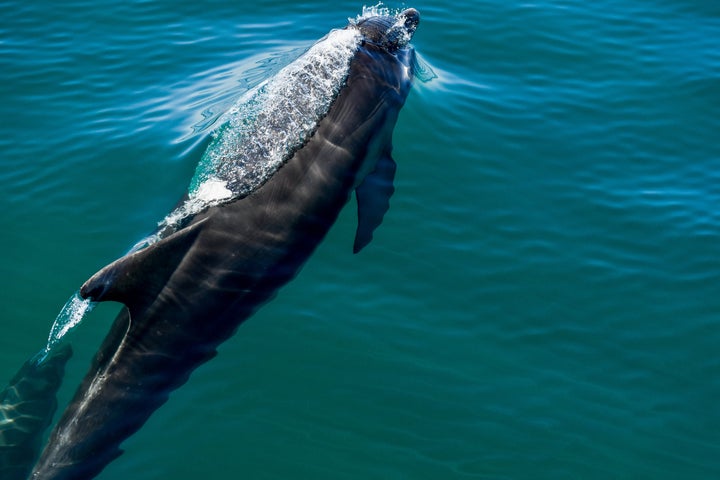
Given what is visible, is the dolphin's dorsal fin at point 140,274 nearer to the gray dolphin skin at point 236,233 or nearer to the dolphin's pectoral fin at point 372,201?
the gray dolphin skin at point 236,233

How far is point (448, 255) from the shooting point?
968 cm

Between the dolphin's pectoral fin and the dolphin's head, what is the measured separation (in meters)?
2.08

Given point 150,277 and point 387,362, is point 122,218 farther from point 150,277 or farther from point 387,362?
point 387,362

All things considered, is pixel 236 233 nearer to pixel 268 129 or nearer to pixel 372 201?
pixel 268 129

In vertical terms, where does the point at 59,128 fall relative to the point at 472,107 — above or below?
below

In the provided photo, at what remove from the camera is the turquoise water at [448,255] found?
25.4 feet

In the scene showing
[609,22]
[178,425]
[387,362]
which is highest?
[609,22]

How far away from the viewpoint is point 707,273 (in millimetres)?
9547

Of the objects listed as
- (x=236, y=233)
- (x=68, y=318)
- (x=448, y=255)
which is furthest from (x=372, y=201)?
(x=68, y=318)

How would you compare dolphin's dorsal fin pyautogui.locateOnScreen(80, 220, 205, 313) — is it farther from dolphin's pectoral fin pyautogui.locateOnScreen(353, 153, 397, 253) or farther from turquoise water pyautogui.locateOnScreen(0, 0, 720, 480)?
dolphin's pectoral fin pyautogui.locateOnScreen(353, 153, 397, 253)

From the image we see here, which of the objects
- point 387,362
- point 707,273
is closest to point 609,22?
point 707,273

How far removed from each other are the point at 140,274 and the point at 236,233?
1.08 metres

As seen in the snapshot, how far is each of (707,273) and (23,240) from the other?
8333 mm

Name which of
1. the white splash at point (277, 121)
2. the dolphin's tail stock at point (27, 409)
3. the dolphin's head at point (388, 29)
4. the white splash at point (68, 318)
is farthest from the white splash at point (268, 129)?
the dolphin's tail stock at point (27, 409)
